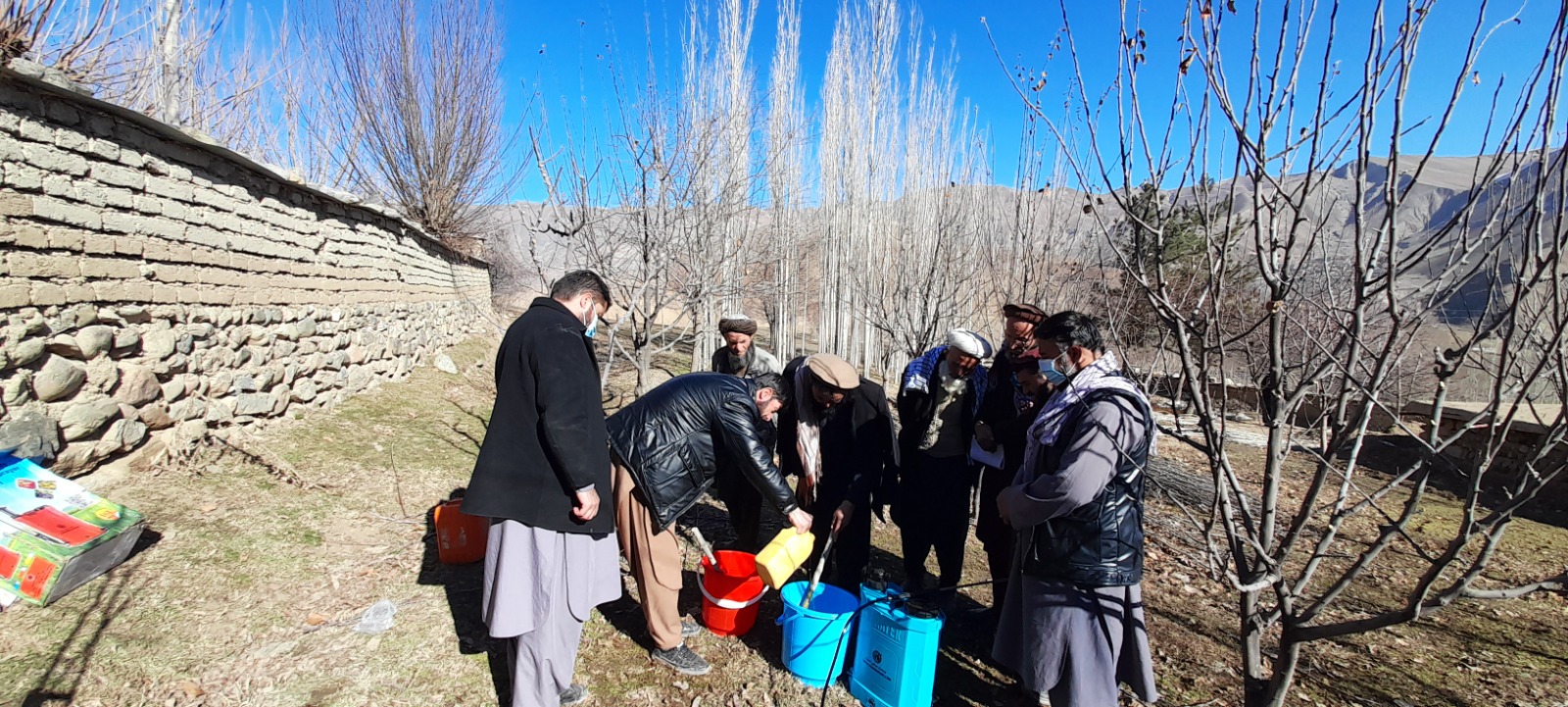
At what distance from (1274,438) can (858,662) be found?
1778 millimetres

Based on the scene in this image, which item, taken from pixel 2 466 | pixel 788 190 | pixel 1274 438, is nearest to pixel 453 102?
pixel 788 190

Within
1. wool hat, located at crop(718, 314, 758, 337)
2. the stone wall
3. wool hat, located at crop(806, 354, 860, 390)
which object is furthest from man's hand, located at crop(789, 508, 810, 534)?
the stone wall

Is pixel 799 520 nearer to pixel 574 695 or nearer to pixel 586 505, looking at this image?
pixel 586 505

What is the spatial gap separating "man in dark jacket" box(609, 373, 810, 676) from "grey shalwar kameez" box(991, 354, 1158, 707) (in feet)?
3.23

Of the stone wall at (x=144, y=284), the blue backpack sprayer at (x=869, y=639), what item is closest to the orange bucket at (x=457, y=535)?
the stone wall at (x=144, y=284)

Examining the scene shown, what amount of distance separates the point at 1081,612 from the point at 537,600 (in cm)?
197

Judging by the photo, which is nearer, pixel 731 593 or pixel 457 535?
pixel 731 593

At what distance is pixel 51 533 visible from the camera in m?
2.62

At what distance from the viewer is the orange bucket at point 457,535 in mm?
3588

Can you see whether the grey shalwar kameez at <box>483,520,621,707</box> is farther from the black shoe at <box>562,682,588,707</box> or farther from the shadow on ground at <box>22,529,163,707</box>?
the shadow on ground at <box>22,529,163,707</box>

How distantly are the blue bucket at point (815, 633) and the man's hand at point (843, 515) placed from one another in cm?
39

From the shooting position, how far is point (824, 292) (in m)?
13.2

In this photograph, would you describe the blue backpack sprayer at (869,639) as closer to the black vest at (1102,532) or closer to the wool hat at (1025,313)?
the black vest at (1102,532)

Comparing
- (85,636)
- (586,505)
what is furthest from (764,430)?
(85,636)
